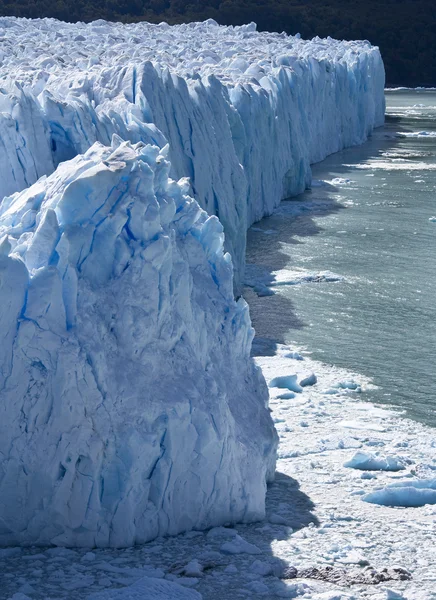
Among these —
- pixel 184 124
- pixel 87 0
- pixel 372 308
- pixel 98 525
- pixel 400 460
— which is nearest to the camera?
pixel 98 525

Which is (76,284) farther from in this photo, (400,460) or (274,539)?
(400,460)

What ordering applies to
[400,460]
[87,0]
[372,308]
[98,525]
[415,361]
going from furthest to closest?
[87,0], [372,308], [415,361], [400,460], [98,525]

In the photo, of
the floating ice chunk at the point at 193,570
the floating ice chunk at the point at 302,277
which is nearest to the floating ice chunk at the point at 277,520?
the floating ice chunk at the point at 193,570

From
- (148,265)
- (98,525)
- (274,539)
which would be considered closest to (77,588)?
(98,525)

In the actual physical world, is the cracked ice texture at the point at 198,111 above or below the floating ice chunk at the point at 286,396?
above

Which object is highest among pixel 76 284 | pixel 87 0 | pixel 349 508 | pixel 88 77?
pixel 87 0

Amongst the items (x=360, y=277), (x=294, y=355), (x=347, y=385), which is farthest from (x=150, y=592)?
(x=360, y=277)

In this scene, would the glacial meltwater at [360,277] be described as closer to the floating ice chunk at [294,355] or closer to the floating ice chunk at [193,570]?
the floating ice chunk at [294,355]

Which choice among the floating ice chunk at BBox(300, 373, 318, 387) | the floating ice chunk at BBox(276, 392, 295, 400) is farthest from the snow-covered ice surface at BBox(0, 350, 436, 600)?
the floating ice chunk at BBox(300, 373, 318, 387)
